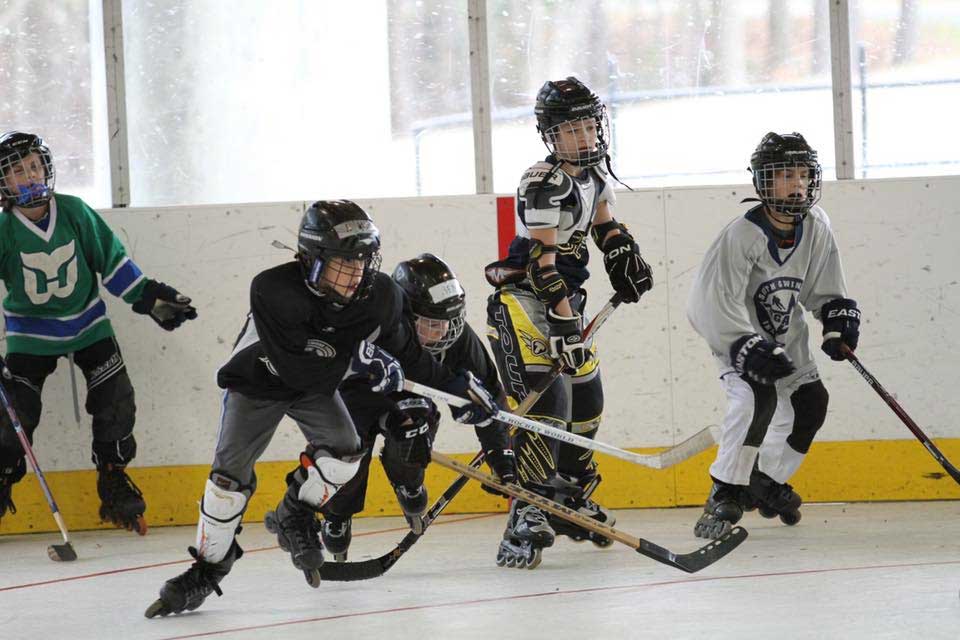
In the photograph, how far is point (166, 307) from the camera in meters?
4.59

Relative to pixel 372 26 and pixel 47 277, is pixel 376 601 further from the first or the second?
pixel 372 26

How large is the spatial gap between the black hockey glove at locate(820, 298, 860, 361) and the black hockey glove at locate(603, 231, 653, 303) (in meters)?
0.60

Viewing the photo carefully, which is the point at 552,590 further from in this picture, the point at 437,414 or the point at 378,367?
the point at 378,367

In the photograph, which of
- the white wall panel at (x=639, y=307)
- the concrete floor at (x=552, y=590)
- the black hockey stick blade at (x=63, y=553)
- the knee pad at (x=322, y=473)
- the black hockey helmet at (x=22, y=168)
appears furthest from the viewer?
the white wall panel at (x=639, y=307)

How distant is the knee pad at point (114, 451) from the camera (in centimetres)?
467

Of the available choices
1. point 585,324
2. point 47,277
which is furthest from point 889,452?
point 47,277

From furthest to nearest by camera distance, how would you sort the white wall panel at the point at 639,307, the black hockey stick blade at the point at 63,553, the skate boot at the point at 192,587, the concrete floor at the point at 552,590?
the white wall panel at the point at 639,307, the black hockey stick blade at the point at 63,553, the skate boot at the point at 192,587, the concrete floor at the point at 552,590

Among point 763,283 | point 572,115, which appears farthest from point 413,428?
point 763,283

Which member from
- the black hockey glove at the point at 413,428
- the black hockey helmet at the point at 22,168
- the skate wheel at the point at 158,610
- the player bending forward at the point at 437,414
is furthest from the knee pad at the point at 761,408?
the black hockey helmet at the point at 22,168

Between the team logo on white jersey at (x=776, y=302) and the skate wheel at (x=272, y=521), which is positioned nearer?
the skate wheel at (x=272, y=521)

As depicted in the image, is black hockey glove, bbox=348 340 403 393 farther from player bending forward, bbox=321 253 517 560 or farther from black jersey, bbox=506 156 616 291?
black jersey, bbox=506 156 616 291

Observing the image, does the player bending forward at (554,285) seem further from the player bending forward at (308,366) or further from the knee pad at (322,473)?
the knee pad at (322,473)

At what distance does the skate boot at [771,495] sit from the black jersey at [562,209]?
971 mm

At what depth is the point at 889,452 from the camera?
484 cm
